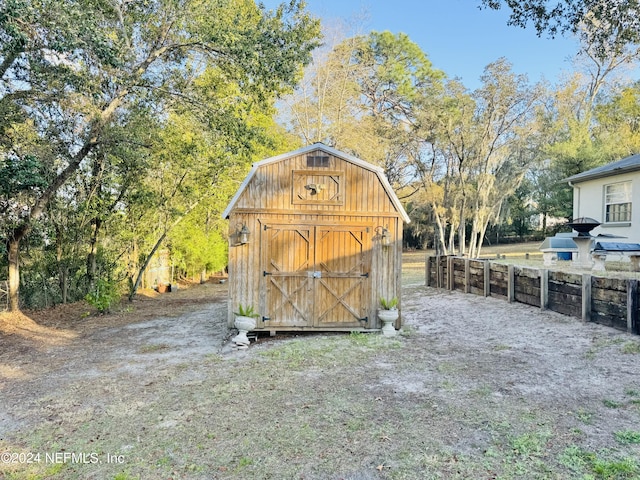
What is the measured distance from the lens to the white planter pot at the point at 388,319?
680 cm

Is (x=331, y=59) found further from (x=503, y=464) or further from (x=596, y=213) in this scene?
(x=503, y=464)

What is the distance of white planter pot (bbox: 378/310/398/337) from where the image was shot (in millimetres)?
6797

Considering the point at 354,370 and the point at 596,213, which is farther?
the point at 596,213

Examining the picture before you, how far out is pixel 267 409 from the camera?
385cm

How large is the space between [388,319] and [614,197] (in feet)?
36.0

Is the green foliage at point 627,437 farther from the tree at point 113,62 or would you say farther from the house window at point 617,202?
the house window at point 617,202

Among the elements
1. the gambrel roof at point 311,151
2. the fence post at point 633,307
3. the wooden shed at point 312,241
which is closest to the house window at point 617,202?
the fence post at point 633,307

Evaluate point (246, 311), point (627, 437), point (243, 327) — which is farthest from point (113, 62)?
point (627, 437)

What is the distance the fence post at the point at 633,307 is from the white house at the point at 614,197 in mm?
8150

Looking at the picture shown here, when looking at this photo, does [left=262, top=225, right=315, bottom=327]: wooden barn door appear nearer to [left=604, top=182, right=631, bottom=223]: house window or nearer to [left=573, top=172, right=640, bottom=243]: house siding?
[left=573, top=172, right=640, bottom=243]: house siding

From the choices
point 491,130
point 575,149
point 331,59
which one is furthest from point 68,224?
point 575,149

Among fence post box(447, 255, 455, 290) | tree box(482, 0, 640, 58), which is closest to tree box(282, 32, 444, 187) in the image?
fence post box(447, 255, 455, 290)

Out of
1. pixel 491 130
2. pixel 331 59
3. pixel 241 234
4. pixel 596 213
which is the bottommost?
pixel 241 234

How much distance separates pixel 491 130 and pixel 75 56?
13956 millimetres
